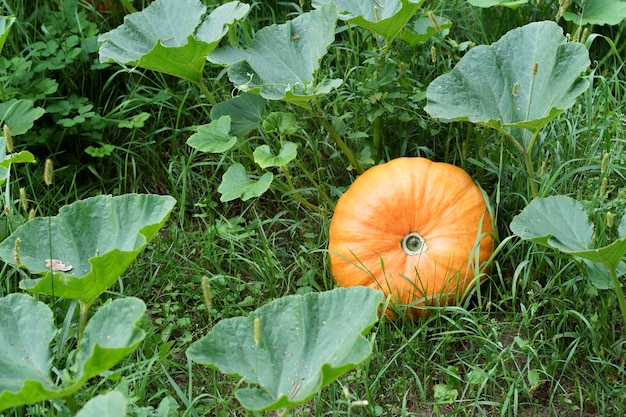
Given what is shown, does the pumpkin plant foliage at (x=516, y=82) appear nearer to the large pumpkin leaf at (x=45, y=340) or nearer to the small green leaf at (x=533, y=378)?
the small green leaf at (x=533, y=378)

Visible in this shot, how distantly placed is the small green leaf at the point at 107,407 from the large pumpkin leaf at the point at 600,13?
2.66 meters

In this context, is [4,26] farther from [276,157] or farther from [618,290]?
[618,290]

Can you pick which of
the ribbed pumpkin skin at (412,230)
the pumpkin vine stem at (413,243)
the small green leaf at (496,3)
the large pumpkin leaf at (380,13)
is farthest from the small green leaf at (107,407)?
the small green leaf at (496,3)

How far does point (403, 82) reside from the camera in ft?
10.9

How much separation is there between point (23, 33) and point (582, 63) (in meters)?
2.39

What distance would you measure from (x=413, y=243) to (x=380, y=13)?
878 mm

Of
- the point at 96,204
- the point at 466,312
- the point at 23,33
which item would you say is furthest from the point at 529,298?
the point at 23,33

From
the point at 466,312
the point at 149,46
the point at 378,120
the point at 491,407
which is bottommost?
the point at 491,407

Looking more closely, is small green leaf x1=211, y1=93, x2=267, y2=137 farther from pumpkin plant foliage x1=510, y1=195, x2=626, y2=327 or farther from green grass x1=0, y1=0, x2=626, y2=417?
pumpkin plant foliage x1=510, y1=195, x2=626, y2=327

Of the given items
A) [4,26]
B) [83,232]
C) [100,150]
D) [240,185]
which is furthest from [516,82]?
[4,26]

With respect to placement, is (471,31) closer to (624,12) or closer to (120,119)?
(624,12)

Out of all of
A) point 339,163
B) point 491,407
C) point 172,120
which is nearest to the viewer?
point 491,407

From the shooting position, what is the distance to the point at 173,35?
10.8 ft

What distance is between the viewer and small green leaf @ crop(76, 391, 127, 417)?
1.82m
